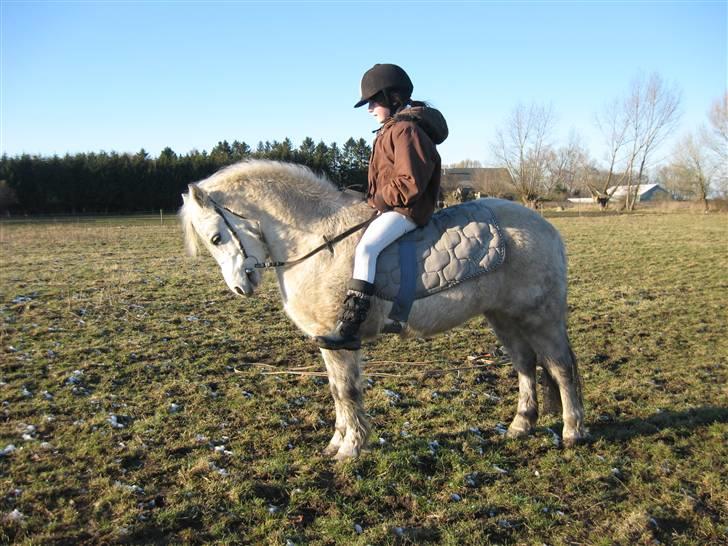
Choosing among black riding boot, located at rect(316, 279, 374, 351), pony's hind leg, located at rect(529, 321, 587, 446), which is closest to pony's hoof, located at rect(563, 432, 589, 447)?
pony's hind leg, located at rect(529, 321, 587, 446)

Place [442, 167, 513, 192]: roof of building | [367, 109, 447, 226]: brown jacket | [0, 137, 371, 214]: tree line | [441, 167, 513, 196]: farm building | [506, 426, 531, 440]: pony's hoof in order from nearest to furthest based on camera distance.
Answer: [367, 109, 447, 226]: brown jacket, [506, 426, 531, 440]: pony's hoof, [0, 137, 371, 214]: tree line, [441, 167, 513, 196]: farm building, [442, 167, 513, 192]: roof of building

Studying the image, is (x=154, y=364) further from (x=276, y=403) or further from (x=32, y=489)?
(x=32, y=489)

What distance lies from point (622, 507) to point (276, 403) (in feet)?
10.7

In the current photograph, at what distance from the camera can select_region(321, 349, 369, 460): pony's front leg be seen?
4102mm

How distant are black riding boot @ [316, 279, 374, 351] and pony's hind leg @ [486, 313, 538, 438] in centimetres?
149

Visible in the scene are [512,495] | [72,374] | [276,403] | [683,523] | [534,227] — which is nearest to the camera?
[683,523]

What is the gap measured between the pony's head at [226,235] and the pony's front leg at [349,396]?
0.89 metres

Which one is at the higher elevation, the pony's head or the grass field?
the pony's head

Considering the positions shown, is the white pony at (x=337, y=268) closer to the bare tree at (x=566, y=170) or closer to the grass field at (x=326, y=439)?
the grass field at (x=326, y=439)

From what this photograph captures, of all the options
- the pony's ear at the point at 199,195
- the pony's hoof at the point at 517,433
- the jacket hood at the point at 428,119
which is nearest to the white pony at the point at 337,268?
the pony's ear at the point at 199,195

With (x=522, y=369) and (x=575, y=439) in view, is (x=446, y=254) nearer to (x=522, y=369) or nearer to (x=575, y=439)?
(x=522, y=369)

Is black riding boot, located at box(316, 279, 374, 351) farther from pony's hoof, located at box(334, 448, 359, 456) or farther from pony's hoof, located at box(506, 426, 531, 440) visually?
pony's hoof, located at box(506, 426, 531, 440)

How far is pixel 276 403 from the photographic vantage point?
17.5 ft

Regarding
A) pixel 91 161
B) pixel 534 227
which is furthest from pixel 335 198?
pixel 91 161
